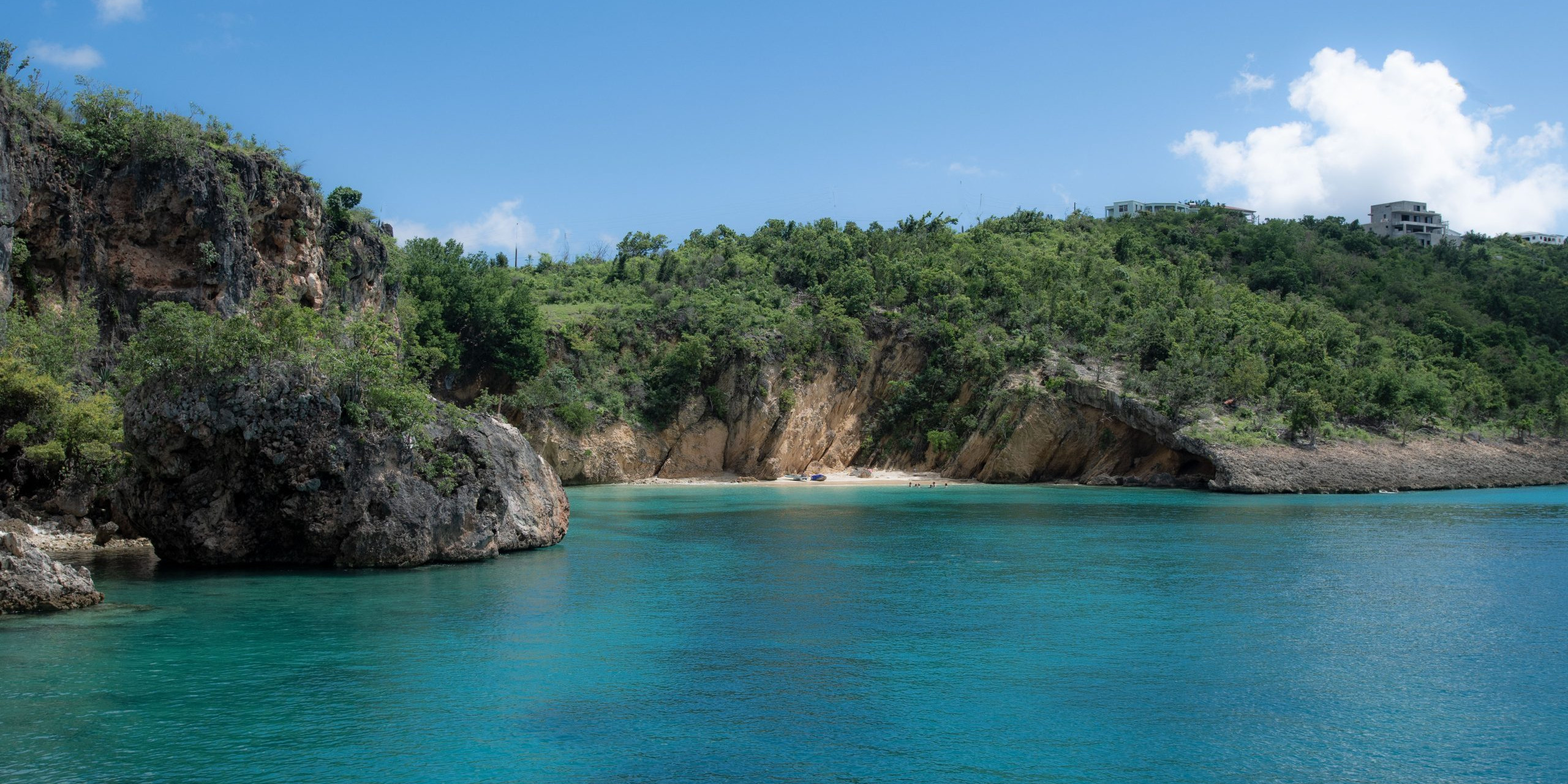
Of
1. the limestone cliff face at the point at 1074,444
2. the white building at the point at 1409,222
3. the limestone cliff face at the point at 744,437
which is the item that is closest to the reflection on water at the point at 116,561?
the limestone cliff face at the point at 744,437

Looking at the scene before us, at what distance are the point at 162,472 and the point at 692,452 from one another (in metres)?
45.8

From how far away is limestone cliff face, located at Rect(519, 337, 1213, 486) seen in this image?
62844 mm

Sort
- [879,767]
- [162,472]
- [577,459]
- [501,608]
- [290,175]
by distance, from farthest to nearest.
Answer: [577,459] → [290,175] → [162,472] → [501,608] → [879,767]

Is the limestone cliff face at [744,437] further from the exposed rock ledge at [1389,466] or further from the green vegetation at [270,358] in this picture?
the green vegetation at [270,358]

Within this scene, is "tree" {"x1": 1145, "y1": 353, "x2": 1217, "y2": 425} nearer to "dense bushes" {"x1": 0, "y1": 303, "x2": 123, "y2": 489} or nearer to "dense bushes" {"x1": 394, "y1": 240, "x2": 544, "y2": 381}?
"dense bushes" {"x1": 394, "y1": 240, "x2": 544, "y2": 381}

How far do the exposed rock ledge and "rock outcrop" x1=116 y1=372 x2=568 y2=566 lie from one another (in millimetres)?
44474

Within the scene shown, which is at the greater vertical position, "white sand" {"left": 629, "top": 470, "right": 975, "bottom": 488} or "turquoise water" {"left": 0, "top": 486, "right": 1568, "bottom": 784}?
"white sand" {"left": 629, "top": 470, "right": 975, "bottom": 488}

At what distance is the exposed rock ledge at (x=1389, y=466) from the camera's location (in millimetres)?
55531

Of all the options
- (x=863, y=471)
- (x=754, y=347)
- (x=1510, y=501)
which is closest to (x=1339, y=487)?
(x=1510, y=501)

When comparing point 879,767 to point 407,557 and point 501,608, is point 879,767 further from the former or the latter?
point 407,557

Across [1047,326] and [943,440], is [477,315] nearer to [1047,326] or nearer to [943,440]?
[943,440]

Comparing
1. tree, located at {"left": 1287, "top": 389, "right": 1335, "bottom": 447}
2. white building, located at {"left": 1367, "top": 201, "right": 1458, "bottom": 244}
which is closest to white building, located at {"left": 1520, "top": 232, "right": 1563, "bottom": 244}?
white building, located at {"left": 1367, "top": 201, "right": 1458, "bottom": 244}

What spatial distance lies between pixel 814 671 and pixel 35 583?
14736 millimetres

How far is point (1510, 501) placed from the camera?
4956 centimetres
